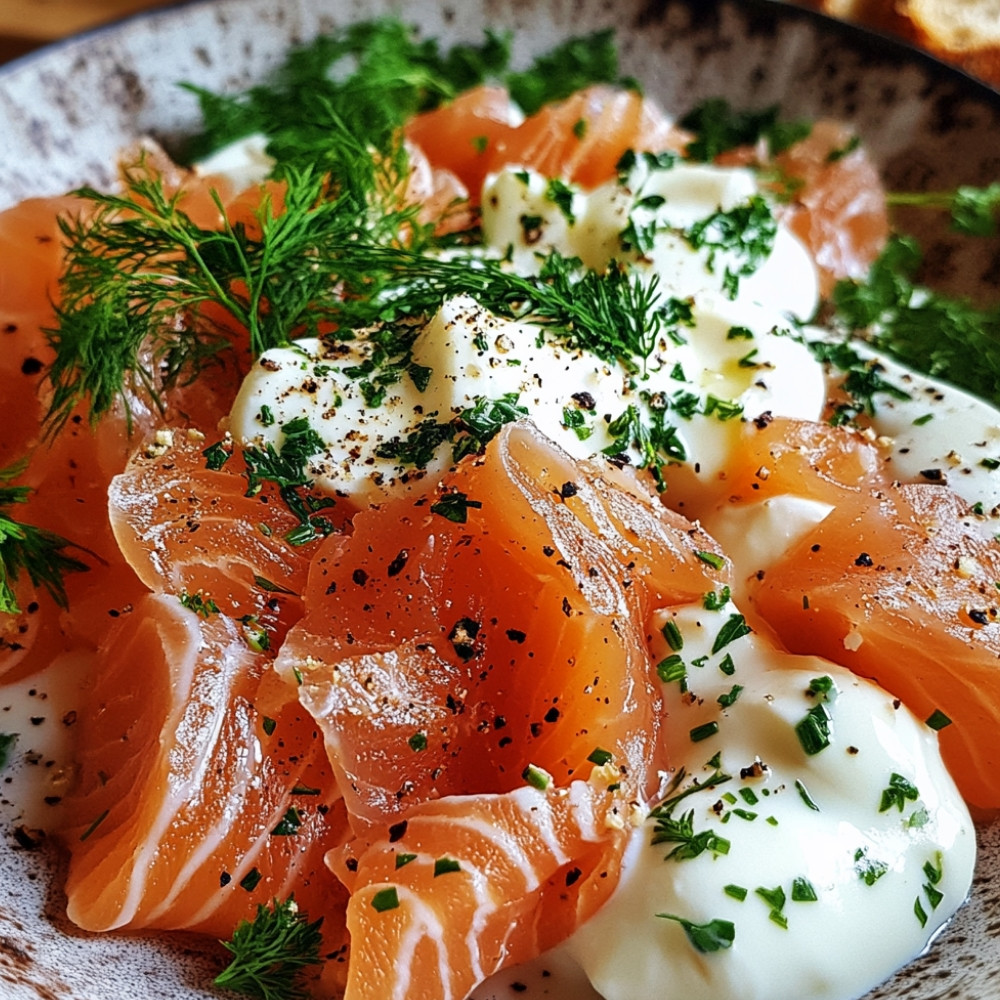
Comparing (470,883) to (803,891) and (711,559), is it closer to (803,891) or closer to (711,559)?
(803,891)

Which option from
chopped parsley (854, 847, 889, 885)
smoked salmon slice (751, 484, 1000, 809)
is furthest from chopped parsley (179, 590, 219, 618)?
chopped parsley (854, 847, 889, 885)

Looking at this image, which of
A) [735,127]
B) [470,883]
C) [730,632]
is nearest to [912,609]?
[730,632]

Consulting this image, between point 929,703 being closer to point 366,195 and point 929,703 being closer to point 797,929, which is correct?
point 797,929

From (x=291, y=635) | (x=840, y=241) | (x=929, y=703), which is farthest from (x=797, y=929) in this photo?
(x=840, y=241)

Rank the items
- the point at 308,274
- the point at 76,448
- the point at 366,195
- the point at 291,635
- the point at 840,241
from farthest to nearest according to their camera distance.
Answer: the point at 840,241 → the point at 366,195 → the point at 308,274 → the point at 76,448 → the point at 291,635

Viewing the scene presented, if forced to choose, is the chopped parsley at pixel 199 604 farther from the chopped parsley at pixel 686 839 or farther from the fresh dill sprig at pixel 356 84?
the fresh dill sprig at pixel 356 84

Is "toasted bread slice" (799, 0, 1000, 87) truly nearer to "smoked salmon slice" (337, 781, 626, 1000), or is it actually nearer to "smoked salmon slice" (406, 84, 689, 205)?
"smoked salmon slice" (406, 84, 689, 205)
